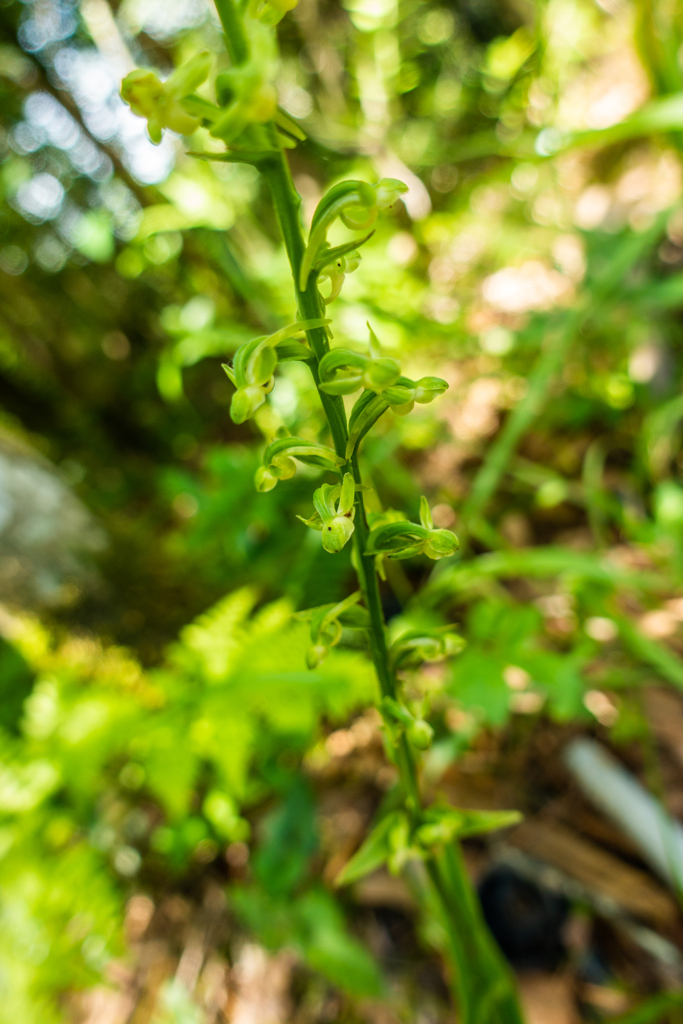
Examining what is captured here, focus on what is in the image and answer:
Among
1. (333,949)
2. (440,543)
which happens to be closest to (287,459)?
(440,543)

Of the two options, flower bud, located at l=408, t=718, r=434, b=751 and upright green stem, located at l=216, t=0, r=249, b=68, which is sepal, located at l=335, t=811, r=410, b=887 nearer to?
flower bud, located at l=408, t=718, r=434, b=751

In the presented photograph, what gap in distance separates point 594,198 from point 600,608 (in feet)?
6.39

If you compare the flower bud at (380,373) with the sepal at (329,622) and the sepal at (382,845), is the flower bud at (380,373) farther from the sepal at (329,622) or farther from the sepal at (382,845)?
the sepal at (382,845)

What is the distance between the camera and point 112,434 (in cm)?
302

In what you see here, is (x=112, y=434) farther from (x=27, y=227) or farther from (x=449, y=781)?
(x=449, y=781)

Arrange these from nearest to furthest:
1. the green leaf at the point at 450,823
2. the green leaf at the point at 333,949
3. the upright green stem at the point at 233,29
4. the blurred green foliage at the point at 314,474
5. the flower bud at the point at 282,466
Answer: the upright green stem at the point at 233,29 < the flower bud at the point at 282,466 < the green leaf at the point at 450,823 < the green leaf at the point at 333,949 < the blurred green foliage at the point at 314,474

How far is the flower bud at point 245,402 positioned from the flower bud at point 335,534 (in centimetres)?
8

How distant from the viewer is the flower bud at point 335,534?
1.09ft

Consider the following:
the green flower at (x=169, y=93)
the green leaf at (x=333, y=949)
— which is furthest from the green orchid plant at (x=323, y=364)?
the green leaf at (x=333, y=949)

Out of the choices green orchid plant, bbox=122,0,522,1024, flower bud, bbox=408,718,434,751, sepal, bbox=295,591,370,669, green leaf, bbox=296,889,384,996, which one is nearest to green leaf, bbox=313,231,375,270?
green orchid plant, bbox=122,0,522,1024

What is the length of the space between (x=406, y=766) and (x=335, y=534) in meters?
0.27

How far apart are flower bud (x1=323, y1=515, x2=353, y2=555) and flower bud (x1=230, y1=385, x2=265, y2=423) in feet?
0.26

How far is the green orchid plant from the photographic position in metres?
0.29

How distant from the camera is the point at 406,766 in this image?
50 cm
